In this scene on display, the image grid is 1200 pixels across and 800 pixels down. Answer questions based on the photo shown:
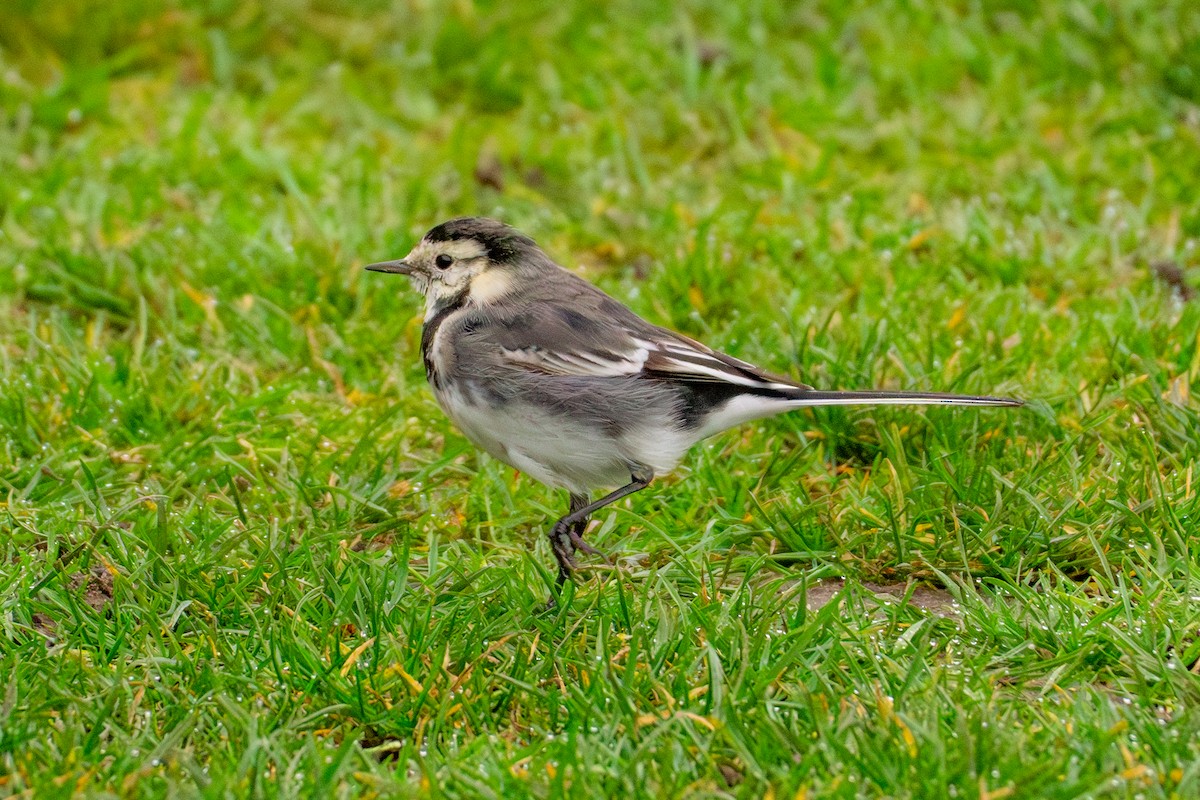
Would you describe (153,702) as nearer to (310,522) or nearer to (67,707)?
(67,707)

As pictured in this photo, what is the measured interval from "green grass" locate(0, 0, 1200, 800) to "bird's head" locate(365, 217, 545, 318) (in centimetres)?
64

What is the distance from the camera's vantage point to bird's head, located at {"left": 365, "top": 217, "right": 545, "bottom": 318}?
523cm

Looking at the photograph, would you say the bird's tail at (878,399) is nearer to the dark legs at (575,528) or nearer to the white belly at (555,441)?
the white belly at (555,441)

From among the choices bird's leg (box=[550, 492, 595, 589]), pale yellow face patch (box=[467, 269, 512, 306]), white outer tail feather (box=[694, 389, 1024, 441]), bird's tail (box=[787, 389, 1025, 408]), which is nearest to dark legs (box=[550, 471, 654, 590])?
bird's leg (box=[550, 492, 595, 589])

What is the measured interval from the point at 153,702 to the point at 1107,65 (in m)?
6.73

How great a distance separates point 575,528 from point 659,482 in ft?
2.14

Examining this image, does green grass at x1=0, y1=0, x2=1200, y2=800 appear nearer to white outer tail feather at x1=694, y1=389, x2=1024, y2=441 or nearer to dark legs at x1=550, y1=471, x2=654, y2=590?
dark legs at x1=550, y1=471, x2=654, y2=590

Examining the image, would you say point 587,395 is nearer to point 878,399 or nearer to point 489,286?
point 489,286

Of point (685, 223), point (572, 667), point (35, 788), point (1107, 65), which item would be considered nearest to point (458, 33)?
point (685, 223)

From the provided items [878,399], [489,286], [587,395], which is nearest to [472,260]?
[489,286]

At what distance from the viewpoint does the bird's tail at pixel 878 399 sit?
183 inches

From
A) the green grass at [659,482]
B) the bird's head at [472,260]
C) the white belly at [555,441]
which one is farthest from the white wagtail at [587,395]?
the green grass at [659,482]

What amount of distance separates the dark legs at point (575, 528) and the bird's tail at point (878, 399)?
582mm

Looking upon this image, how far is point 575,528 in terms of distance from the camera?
499cm
